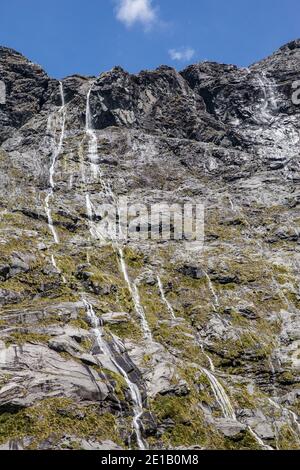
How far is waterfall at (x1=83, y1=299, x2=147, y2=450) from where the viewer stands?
32.2m

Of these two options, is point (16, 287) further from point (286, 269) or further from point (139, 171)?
point (139, 171)

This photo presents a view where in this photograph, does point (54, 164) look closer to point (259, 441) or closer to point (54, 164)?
point (54, 164)

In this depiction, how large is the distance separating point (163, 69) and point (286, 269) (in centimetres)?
4947

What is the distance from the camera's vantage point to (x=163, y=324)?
45.3 meters

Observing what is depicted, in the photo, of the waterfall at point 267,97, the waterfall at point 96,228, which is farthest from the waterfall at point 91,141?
the waterfall at point 267,97

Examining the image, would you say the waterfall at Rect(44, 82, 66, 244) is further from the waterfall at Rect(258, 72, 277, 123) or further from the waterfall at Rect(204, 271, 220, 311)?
the waterfall at Rect(258, 72, 277, 123)

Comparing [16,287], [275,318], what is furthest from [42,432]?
[275,318]

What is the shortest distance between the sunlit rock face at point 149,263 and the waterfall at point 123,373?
132 mm

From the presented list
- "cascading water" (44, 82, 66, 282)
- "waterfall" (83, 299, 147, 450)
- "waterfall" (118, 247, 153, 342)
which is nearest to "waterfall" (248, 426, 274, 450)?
"waterfall" (83, 299, 147, 450)

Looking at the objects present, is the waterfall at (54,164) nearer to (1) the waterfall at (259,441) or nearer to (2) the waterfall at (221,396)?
(2) the waterfall at (221,396)

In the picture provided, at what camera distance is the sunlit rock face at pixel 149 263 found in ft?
109

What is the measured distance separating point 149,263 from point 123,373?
2017 centimetres

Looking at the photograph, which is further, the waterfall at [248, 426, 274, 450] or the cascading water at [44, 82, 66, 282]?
the cascading water at [44, 82, 66, 282]

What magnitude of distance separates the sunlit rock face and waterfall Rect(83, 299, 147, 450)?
5.2 inches
